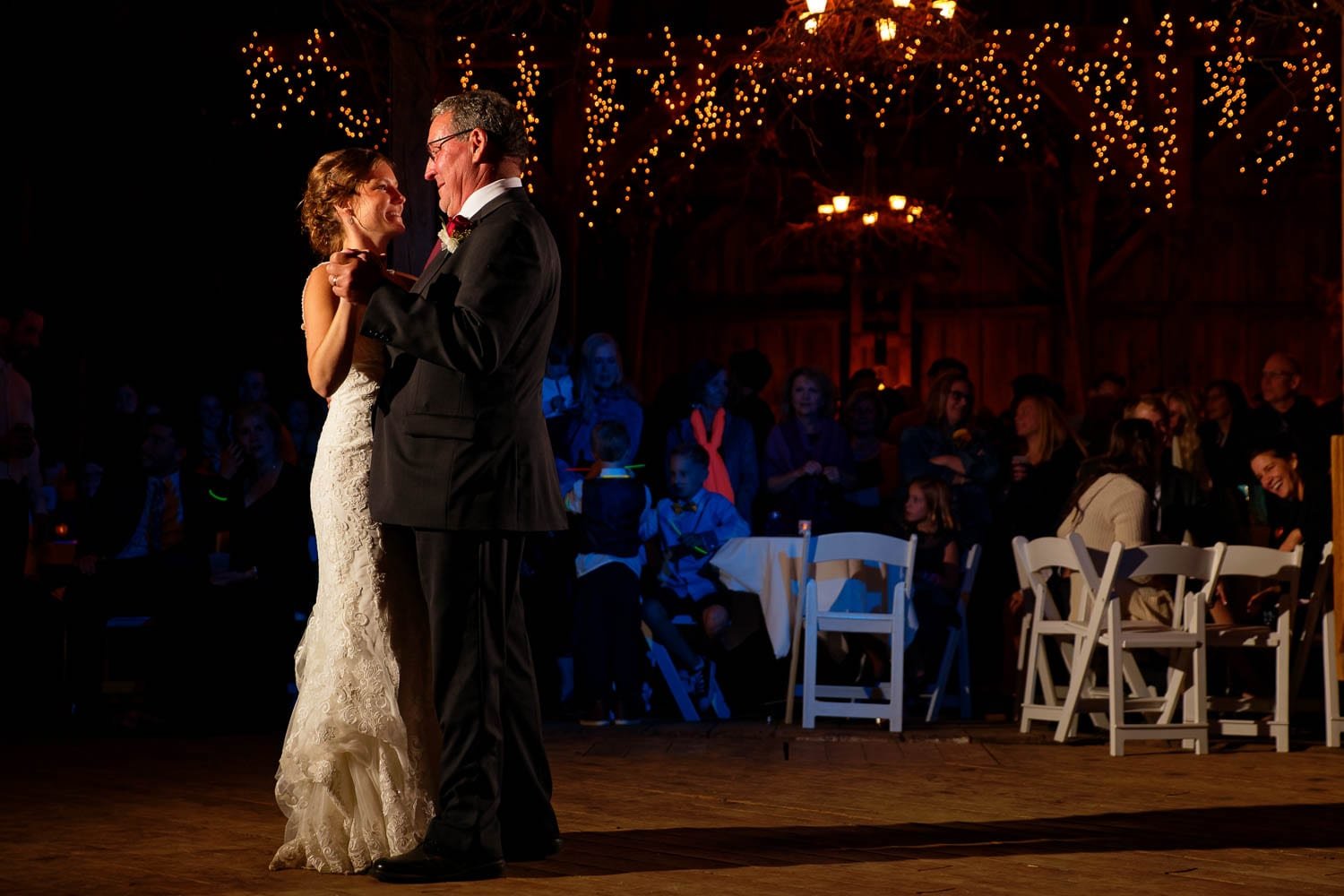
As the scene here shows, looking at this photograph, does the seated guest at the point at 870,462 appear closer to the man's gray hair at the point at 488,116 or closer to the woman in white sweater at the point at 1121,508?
the woman in white sweater at the point at 1121,508

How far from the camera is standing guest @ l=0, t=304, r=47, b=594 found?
26.5 feet

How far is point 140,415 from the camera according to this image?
1028 cm

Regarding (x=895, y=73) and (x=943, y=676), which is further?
(x=895, y=73)

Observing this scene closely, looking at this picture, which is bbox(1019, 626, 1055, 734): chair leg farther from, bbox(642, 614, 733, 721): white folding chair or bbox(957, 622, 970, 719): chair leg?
bbox(642, 614, 733, 721): white folding chair

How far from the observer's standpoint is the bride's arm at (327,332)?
4262mm

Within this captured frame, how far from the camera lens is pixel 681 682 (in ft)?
26.9

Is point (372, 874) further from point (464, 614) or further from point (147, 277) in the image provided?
point (147, 277)

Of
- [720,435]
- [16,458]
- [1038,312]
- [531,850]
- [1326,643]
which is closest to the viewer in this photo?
[531,850]

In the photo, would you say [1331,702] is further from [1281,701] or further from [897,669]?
[897,669]

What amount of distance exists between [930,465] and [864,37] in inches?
116

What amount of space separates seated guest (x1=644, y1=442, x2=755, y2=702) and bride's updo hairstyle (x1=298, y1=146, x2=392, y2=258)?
3.96 meters

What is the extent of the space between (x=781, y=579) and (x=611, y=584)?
0.77 metres

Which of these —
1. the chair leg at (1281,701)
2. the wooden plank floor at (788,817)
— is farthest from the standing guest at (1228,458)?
the wooden plank floor at (788,817)

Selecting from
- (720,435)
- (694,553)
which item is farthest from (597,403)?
(694,553)
